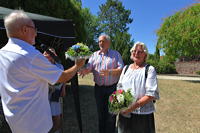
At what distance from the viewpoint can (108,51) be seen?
3.04 m

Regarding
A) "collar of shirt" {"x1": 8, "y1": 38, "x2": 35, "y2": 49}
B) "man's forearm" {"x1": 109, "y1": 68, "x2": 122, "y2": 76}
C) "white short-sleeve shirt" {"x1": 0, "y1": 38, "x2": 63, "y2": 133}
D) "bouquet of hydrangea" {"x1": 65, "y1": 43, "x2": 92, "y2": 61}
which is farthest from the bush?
"collar of shirt" {"x1": 8, "y1": 38, "x2": 35, "y2": 49}

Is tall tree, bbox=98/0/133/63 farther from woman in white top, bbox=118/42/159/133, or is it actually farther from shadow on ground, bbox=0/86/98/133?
woman in white top, bbox=118/42/159/133

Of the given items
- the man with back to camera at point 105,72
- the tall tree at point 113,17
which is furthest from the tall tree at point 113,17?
the man with back to camera at point 105,72

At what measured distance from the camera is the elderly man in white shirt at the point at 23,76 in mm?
1338

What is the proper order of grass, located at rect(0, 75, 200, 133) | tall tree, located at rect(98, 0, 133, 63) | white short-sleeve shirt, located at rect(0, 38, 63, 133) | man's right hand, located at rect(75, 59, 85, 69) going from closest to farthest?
white short-sleeve shirt, located at rect(0, 38, 63, 133), man's right hand, located at rect(75, 59, 85, 69), grass, located at rect(0, 75, 200, 133), tall tree, located at rect(98, 0, 133, 63)

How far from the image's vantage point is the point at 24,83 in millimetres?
1374

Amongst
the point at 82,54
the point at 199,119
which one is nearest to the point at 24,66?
the point at 82,54

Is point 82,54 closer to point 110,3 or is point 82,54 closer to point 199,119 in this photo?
point 199,119

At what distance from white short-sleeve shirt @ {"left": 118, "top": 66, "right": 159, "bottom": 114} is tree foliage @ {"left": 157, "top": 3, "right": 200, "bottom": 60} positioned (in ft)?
33.7

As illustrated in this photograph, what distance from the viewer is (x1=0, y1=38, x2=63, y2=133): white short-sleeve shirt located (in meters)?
1.33

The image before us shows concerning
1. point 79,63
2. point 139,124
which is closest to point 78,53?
point 79,63

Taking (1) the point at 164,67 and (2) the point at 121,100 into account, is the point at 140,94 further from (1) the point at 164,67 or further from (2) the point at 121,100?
(1) the point at 164,67

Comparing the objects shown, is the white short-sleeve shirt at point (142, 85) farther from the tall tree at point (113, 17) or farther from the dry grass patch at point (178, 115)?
the tall tree at point (113, 17)

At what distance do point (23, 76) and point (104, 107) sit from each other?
6.50 ft
